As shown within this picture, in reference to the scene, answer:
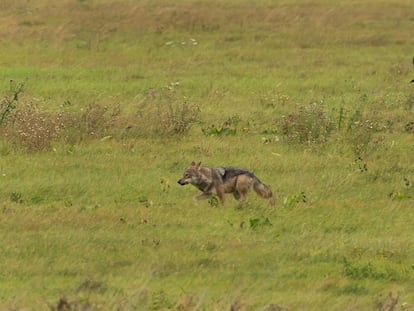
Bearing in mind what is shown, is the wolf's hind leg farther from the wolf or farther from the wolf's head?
the wolf's head

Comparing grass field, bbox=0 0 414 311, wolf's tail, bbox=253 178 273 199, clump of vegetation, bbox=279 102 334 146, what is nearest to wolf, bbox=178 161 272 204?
wolf's tail, bbox=253 178 273 199

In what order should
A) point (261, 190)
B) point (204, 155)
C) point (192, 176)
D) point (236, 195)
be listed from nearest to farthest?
point (261, 190), point (236, 195), point (192, 176), point (204, 155)

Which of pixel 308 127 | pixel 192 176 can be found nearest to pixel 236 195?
pixel 192 176

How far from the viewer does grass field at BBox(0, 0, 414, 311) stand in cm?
1017

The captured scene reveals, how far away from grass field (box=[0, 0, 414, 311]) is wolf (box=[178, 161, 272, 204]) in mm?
141

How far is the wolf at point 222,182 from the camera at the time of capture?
516 inches

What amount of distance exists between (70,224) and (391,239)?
10.7ft

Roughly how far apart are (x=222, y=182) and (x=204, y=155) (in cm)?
287

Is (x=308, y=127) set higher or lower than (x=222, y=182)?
lower

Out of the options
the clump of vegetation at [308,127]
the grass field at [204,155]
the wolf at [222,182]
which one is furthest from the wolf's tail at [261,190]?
the clump of vegetation at [308,127]

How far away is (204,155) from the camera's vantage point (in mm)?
16031

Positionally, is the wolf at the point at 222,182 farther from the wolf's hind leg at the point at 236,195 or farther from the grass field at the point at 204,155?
the grass field at the point at 204,155

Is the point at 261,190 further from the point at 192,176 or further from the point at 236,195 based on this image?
the point at 192,176

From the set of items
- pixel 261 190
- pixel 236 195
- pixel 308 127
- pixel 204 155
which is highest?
pixel 261 190
